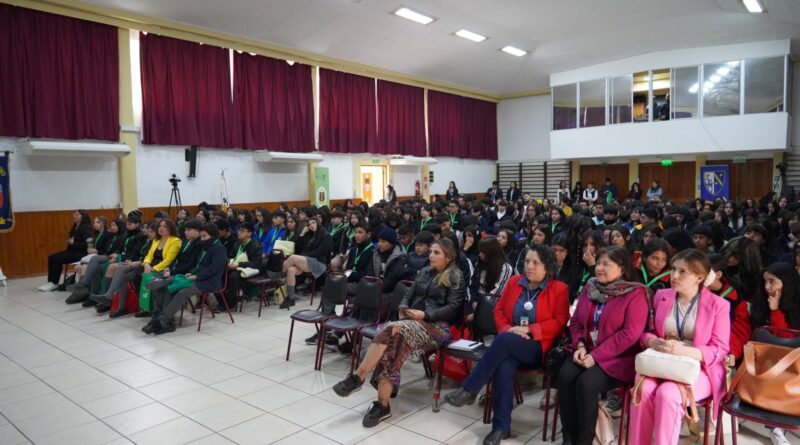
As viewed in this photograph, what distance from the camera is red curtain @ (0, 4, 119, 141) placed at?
9242 mm

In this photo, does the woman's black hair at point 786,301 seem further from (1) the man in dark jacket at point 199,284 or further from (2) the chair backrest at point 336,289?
(1) the man in dark jacket at point 199,284

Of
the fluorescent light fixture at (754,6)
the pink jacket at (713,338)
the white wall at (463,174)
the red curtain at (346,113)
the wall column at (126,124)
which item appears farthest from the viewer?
the white wall at (463,174)

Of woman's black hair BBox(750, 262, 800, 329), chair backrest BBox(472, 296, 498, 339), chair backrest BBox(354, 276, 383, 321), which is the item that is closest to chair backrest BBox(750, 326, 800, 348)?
woman's black hair BBox(750, 262, 800, 329)

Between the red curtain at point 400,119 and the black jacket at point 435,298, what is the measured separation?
12612 millimetres

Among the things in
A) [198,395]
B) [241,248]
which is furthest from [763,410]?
[241,248]

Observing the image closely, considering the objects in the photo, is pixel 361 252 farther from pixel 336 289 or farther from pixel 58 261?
pixel 58 261

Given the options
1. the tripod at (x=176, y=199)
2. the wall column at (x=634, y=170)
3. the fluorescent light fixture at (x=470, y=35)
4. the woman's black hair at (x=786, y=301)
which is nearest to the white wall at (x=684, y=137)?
the wall column at (x=634, y=170)

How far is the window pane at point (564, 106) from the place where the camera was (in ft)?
55.5

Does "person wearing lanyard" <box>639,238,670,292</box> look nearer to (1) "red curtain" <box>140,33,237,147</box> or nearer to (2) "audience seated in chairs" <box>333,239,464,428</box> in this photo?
(2) "audience seated in chairs" <box>333,239,464,428</box>

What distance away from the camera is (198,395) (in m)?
3.97

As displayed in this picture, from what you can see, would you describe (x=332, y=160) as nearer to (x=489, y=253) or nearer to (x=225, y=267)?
(x=225, y=267)

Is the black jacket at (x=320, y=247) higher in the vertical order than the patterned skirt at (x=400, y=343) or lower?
higher

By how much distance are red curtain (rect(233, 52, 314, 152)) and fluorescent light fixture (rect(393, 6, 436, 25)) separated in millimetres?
3254

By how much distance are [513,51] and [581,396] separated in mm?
14379
